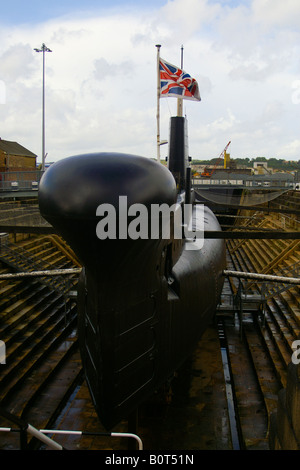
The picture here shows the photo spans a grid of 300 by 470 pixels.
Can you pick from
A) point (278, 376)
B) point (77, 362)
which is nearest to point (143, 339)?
point (278, 376)

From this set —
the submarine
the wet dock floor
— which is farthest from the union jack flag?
the wet dock floor

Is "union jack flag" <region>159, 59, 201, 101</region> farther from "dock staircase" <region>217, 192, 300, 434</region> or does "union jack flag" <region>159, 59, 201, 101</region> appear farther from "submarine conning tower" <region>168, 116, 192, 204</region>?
"dock staircase" <region>217, 192, 300, 434</region>

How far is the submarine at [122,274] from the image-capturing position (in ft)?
14.1

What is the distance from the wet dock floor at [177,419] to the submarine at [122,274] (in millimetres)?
1732

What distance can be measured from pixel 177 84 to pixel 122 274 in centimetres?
1483

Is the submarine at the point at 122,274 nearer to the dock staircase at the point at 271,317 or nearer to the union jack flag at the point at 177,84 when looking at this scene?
the dock staircase at the point at 271,317

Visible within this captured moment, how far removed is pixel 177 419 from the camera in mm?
8891

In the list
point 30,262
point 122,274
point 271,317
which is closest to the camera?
point 122,274

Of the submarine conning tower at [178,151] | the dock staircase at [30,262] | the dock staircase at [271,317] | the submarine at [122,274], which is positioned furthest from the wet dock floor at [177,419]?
the submarine conning tower at [178,151]

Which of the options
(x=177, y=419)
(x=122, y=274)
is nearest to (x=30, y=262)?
(x=177, y=419)

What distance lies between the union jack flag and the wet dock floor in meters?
12.1

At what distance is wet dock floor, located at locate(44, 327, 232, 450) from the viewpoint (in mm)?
8031

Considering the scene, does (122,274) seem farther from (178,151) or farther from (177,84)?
(177,84)
